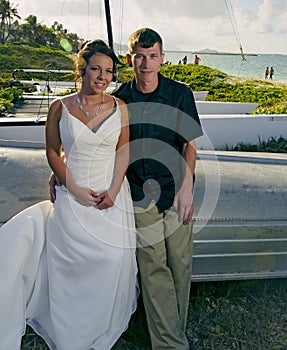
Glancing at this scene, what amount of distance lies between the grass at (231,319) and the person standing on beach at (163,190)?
303mm

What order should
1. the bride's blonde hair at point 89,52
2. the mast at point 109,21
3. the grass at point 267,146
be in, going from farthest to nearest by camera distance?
the mast at point 109,21, the grass at point 267,146, the bride's blonde hair at point 89,52

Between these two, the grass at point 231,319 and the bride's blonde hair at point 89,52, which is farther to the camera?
the grass at point 231,319

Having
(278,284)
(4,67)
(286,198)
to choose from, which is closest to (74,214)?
(286,198)

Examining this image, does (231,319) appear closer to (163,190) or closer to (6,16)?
(163,190)

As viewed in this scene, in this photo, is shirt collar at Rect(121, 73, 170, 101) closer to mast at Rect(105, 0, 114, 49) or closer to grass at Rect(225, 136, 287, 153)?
grass at Rect(225, 136, 287, 153)

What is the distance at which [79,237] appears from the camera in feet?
6.64

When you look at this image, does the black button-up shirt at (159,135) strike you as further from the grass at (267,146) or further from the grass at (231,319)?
the grass at (267,146)

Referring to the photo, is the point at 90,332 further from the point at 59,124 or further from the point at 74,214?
the point at 59,124

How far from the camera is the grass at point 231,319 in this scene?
2377mm

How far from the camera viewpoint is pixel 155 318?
214 centimetres

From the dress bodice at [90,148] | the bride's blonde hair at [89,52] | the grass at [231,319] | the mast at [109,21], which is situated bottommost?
the grass at [231,319]


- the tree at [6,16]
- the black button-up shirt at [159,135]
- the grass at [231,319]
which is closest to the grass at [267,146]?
the grass at [231,319]

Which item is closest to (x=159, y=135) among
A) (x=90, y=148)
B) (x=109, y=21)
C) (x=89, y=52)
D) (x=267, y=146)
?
(x=90, y=148)

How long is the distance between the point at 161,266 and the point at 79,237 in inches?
17.3
